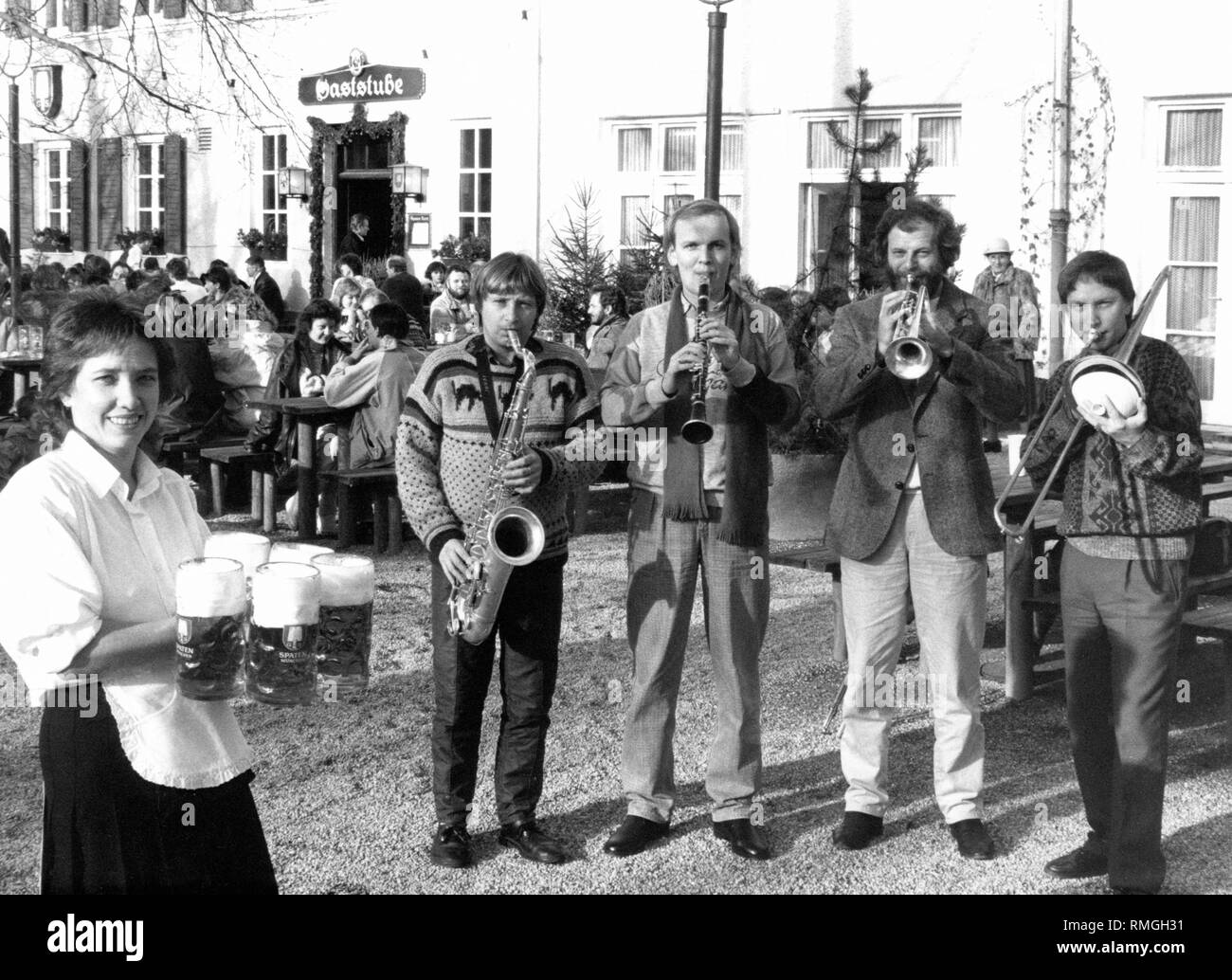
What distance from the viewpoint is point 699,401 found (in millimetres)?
4168

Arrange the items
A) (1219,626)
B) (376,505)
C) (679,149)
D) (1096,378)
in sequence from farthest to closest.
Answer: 1. (679,149)
2. (376,505)
3. (1219,626)
4. (1096,378)

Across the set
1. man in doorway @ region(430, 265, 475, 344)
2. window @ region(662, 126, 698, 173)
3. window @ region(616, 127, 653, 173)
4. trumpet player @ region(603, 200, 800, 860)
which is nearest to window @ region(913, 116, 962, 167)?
window @ region(662, 126, 698, 173)

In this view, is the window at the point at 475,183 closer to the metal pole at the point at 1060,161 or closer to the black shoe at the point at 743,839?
the metal pole at the point at 1060,161

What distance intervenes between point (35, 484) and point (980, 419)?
113 inches

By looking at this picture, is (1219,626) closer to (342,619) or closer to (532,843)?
(532,843)

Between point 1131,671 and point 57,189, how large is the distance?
21110mm

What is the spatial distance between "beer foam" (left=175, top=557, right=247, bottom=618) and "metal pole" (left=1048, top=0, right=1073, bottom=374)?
1113 centimetres

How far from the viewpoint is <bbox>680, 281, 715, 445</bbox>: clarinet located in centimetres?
408

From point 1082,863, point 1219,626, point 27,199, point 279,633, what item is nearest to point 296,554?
point 279,633

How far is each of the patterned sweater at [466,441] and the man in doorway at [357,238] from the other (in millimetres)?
14113

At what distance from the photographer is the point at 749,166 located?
15062 millimetres

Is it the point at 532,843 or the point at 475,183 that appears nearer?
the point at 532,843

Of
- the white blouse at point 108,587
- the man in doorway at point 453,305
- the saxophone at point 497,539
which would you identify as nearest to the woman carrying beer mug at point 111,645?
the white blouse at point 108,587
